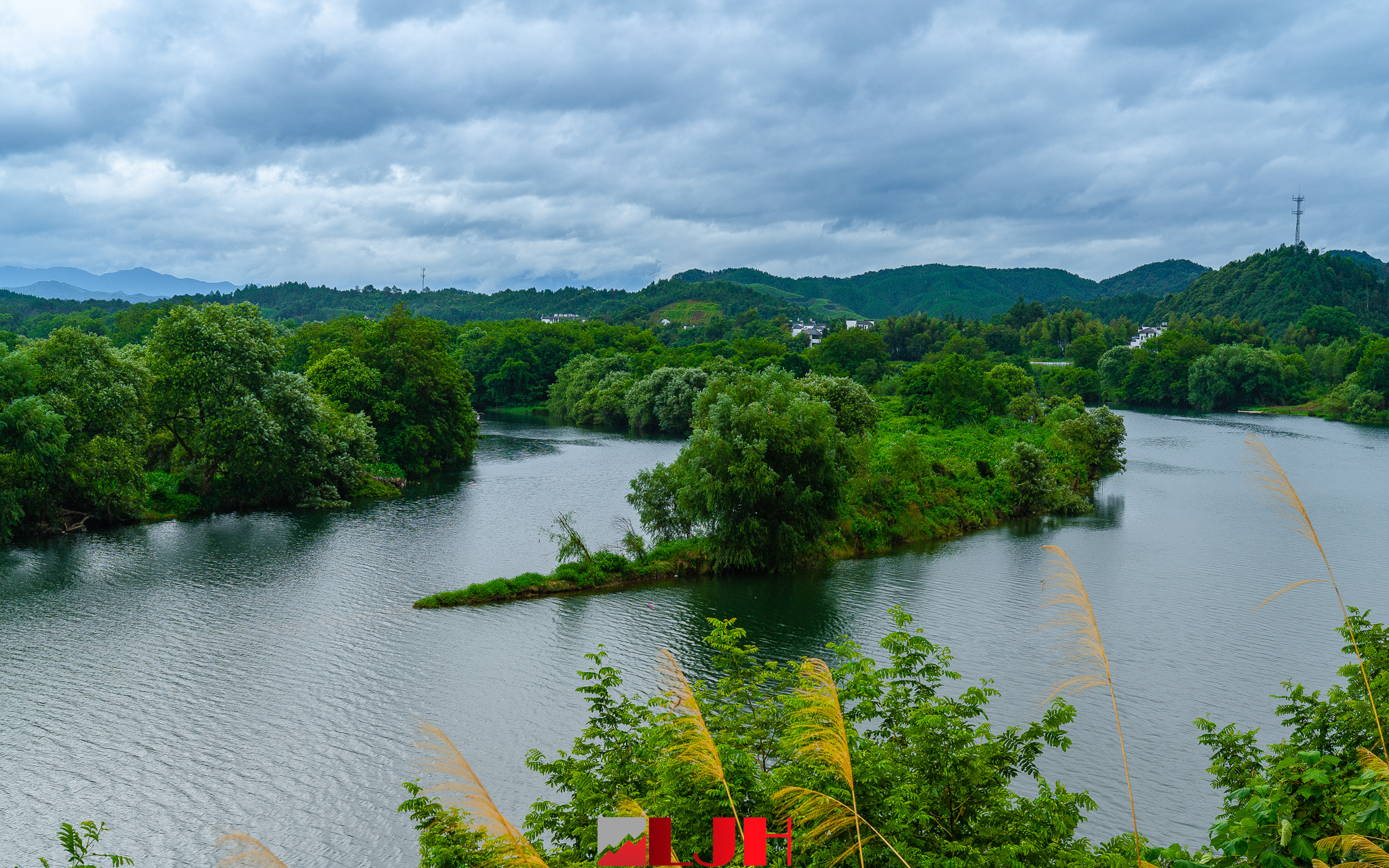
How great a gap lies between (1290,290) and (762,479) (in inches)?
6963

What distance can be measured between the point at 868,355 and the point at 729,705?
106746 millimetres

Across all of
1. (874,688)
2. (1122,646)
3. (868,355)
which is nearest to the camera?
(874,688)

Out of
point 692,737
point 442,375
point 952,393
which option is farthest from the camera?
point 952,393

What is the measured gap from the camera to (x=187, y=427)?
1913 inches

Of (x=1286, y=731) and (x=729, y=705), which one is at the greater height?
(x=729, y=705)

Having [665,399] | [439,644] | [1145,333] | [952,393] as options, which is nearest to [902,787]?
[439,644]

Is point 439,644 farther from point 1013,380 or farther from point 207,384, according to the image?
point 1013,380

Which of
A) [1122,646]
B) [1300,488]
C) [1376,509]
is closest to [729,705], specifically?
[1122,646]

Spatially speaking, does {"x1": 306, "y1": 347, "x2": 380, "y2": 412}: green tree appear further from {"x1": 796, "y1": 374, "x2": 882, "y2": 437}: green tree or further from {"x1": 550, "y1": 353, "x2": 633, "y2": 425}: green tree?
{"x1": 550, "y1": 353, "x2": 633, "y2": 425}: green tree

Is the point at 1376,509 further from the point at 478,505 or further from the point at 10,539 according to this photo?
the point at 10,539

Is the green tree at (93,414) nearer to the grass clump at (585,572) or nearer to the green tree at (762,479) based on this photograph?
the grass clump at (585,572)

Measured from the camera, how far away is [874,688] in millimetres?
10977

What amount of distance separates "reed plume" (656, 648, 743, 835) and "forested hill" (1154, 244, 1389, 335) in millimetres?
183131

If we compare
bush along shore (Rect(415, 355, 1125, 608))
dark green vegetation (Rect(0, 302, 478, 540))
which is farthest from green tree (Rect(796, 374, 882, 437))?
dark green vegetation (Rect(0, 302, 478, 540))
